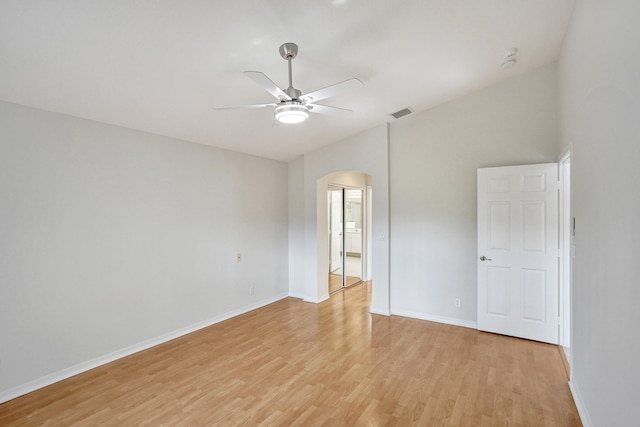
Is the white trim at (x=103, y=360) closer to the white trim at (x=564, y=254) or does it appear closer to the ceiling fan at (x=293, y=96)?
the ceiling fan at (x=293, y=96)

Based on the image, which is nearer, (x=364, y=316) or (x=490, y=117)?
(x=490, y=117)

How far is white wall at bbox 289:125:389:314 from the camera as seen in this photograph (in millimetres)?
4633

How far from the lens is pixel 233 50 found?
7.64 feet

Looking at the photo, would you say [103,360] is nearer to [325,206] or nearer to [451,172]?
[325,206]

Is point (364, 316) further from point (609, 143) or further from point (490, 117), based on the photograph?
point (609, 143)

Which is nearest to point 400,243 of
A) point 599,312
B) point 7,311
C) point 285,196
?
point 285,196

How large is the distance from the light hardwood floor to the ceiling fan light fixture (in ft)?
7.33

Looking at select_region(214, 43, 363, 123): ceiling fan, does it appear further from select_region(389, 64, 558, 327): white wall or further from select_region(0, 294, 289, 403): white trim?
select_region(0, 294, 289, 403): white trim

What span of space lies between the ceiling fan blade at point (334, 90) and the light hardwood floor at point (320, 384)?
7.79 ft

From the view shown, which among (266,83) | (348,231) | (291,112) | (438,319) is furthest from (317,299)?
(266,83)

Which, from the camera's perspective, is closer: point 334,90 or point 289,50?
point 334,90

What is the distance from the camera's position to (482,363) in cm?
314

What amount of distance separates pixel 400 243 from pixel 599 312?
273 cm

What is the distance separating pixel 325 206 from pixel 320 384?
125 inches
